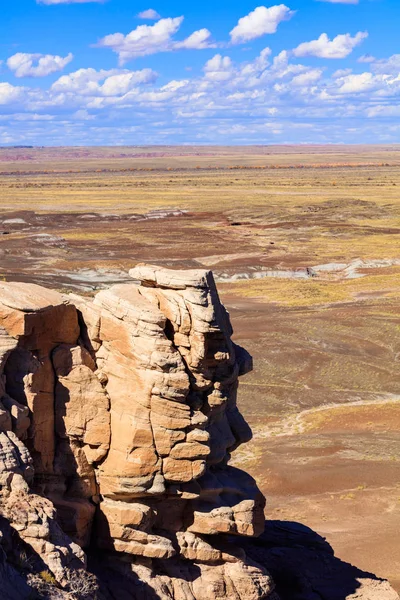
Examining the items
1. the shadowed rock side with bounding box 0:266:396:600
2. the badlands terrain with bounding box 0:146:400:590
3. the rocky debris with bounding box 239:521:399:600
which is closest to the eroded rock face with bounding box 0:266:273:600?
the shadowed rock side with bounding box 0:266:396:600

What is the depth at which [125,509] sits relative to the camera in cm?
1545

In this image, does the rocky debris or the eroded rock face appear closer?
the eroded rock face

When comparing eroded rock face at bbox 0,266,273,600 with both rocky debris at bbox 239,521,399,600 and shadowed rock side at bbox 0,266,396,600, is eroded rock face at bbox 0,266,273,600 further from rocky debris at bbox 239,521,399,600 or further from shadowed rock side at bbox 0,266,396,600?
rocky debris at bbox 239,521,399,600

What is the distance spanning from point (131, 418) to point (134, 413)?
11 cm

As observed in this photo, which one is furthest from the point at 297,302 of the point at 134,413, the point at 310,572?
the point at 134,413

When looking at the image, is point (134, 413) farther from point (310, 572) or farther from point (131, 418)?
point (310, 572)

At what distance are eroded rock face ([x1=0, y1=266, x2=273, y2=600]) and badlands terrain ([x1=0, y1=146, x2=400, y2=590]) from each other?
8.24m

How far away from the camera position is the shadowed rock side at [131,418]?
1510 cm

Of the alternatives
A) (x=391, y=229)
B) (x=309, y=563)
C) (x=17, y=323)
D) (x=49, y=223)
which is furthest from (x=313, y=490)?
(x=49, y=223)

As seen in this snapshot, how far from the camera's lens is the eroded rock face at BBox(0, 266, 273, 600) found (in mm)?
15141

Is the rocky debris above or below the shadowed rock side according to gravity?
below

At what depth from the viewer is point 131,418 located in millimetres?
15383

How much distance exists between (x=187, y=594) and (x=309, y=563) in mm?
5145

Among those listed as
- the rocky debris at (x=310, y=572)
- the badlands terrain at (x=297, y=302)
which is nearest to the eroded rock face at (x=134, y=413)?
the rocky debris at (x=310, y=572)
